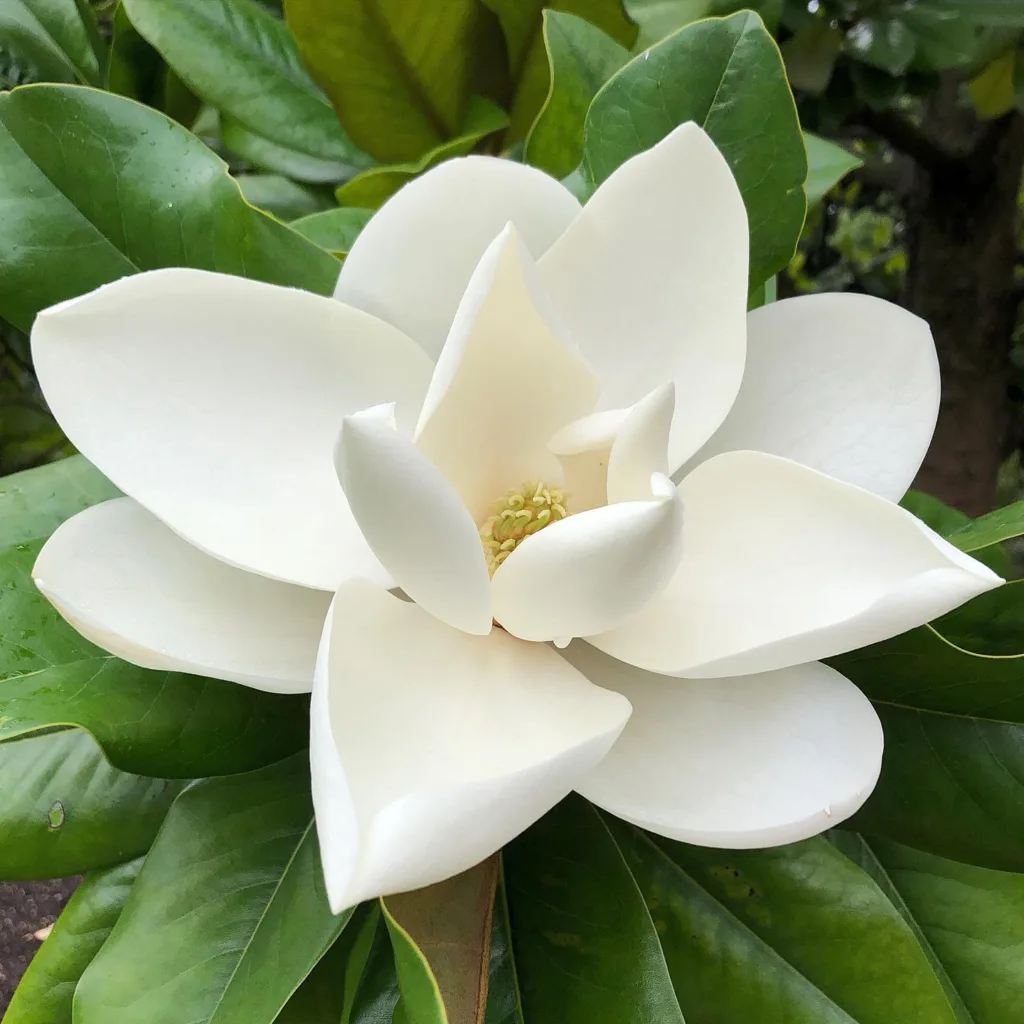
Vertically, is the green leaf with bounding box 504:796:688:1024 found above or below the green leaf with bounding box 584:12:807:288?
below

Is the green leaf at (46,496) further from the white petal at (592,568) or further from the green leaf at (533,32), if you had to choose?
the green leaf at (533,32)

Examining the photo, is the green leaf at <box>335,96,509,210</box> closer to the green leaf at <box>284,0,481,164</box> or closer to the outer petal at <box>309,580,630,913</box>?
the green leaf at <box>284,0,481,164</box>

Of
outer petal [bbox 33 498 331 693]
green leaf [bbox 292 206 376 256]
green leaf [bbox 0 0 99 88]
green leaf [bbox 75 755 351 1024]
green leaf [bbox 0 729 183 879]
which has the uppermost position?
green leaf [bbox 0 0 99 88]

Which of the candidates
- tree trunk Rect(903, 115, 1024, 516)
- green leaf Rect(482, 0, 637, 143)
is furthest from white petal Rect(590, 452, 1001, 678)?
tree trunk Rect(903, 115, 1024, 516)

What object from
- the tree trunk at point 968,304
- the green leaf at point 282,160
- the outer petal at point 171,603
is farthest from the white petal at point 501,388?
the tree trunk at point 968,304

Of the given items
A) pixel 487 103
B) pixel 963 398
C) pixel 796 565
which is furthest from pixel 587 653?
pixel 963 398

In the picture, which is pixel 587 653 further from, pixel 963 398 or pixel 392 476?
pixel 963 398

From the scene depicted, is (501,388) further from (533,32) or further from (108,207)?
(533,32)
